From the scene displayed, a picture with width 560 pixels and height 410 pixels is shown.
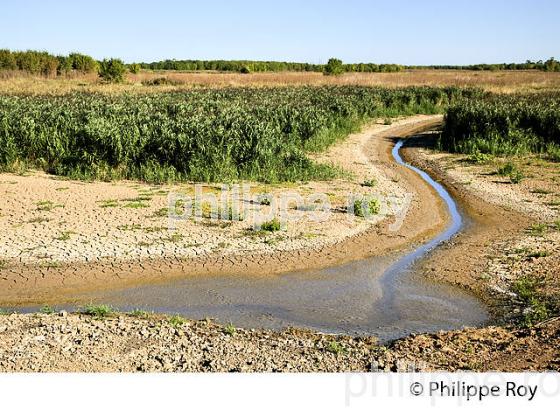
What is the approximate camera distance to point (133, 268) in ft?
34.3

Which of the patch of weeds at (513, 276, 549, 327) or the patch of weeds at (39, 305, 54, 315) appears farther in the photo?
the patch of weeds at (39, 305, 54, 315)

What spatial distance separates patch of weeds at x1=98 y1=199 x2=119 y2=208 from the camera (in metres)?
13.6

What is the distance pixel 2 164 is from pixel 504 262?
13.7 meters

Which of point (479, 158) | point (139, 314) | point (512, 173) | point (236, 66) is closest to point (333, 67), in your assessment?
point (236, 66)

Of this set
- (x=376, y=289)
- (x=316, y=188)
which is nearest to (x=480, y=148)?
(x=316, y=188)

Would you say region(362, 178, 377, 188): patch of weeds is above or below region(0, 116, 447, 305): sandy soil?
above

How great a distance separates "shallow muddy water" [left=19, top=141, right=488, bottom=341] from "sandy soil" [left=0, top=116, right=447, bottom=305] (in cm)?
52

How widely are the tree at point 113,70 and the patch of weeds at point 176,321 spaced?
56435 millimetres

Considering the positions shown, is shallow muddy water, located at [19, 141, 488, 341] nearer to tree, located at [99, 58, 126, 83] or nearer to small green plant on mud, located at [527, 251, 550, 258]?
small green plant on mud, located at [527, 251, 550, 258]

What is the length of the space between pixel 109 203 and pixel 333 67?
6377cm

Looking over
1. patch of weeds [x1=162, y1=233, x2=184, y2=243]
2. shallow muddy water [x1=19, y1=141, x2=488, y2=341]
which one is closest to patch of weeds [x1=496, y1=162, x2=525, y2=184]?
shallow muddy water [x1=19, y1=141, x2=488, y2=341]

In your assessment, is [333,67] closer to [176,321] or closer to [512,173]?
[512,173]

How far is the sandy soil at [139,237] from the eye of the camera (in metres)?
10.2

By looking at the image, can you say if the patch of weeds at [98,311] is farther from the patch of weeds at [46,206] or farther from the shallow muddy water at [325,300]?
the patch of weeds at [46,206]
